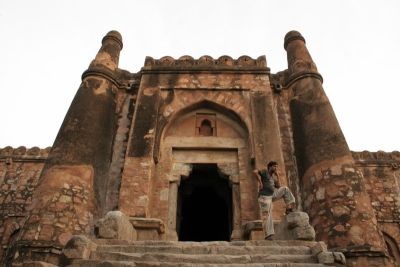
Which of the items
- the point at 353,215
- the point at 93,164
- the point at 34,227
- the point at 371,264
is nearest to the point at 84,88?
the point at 93,164

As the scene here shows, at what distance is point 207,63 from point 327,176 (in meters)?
4.49

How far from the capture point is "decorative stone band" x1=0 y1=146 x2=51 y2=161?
49.2ft

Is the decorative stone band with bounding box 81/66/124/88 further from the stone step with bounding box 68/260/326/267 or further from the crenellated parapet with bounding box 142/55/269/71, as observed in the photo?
the stone step with bounding box 68/260/326/267

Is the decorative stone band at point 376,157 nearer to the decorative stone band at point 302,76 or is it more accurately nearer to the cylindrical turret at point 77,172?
the decorative stone band at point 302,76

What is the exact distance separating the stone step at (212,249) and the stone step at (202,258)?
201 mm

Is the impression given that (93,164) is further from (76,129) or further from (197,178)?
(197,178)

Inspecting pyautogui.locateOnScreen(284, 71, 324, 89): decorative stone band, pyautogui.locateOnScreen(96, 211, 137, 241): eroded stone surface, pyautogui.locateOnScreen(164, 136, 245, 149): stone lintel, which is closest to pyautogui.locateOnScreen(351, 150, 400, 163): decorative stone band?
pyautogui.locateOnScreen(284, 71, 324, 89): decorative stone band

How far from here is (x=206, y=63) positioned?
1034 centimetres

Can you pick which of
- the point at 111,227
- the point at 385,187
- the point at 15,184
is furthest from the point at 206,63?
the point at 15,184

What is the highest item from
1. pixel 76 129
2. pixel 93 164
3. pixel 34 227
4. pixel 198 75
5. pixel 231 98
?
pixel 198 75

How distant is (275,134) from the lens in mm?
8844

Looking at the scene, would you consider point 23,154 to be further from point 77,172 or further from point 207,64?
point 207,64

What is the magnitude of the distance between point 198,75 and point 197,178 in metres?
2.83

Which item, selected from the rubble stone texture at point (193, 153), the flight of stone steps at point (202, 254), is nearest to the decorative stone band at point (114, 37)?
the rubble stone texture at point (193, 153)
